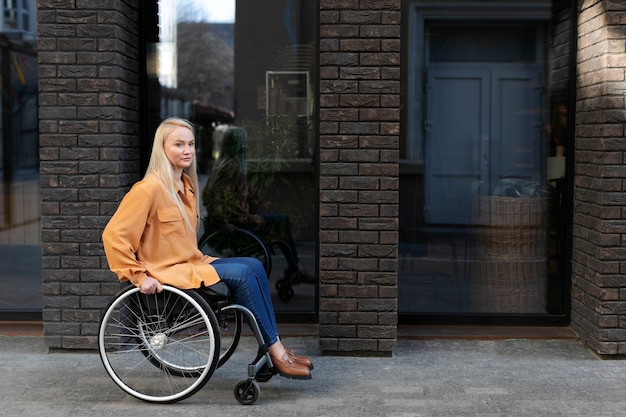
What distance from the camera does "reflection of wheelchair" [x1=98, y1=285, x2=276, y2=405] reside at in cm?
475

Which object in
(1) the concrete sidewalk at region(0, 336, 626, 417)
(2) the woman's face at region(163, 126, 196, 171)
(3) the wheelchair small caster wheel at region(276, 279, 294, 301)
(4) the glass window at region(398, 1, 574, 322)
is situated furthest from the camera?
(3) the wheelchair small caster wheel at region(276, 279, 294, 301)

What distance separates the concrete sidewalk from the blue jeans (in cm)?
44

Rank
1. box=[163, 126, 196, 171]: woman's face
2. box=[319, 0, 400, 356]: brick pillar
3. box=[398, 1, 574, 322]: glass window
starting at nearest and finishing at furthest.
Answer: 1. box=[163, 126, 196, 171]: woman's face
2. box=[319, 0, 400, 356]: brick pillar
3. box=[398, 1, 574, 322]: glass window

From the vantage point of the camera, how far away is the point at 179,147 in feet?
16.2

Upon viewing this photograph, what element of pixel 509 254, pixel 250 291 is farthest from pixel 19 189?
pixel 509 254

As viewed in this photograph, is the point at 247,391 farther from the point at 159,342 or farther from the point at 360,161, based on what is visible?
the point at 360,161

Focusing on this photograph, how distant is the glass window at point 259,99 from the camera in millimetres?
6441

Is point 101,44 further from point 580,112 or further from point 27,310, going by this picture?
point 580,112

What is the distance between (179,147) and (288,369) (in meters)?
1.43

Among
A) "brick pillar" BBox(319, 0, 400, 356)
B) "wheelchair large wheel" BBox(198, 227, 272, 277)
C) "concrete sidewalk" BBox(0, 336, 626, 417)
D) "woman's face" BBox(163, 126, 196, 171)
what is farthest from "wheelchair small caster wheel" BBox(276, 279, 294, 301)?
"woman's face" BBox(163, 126, 196, 171)

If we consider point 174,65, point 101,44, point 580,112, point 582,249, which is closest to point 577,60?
point 580,112

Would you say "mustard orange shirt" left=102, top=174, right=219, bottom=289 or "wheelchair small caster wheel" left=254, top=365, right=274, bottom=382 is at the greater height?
"mustard orange shirt" left=102, top=174, right=219, bottom=289

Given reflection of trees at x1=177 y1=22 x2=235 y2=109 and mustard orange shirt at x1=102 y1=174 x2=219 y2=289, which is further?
reflection of trees at x1=177 y1=22 x2=235 y2=109

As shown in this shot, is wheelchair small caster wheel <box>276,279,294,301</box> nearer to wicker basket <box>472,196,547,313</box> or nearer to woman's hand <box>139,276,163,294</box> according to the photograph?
wicker basket <box>472,196,547,313</box>
